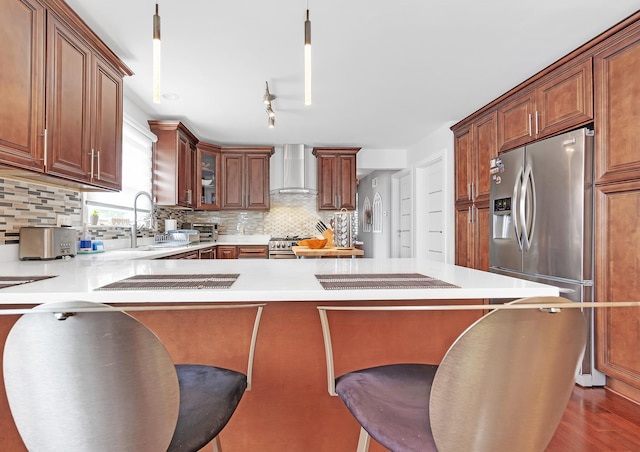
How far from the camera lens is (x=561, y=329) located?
74cm

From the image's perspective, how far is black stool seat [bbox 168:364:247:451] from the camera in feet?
2.58

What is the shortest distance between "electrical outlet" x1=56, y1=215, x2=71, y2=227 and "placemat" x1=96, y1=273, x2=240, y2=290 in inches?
68.3

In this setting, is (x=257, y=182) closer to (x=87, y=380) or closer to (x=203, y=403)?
(x=203, y=403)

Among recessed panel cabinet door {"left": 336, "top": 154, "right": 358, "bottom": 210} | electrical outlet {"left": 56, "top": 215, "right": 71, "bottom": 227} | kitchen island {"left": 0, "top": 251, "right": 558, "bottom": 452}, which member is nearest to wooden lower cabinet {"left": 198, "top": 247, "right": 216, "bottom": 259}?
electrical outlet {"left": 56, "top": 215, "right": 71, "bottom": 227}

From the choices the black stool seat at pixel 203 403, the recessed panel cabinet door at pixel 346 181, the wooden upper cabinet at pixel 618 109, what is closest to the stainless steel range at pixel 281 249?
the recessed panel cabinet door at pixel 346 181

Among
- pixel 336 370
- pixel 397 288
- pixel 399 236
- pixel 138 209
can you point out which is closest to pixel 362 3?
pixel 397 288

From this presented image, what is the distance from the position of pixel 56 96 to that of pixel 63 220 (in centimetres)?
101

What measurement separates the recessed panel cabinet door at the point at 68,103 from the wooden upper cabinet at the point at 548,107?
3.31m

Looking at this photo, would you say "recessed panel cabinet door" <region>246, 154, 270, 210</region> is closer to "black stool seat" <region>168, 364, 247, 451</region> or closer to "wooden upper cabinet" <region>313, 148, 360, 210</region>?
"wooden upper cabinet" <region>313, 148, 360, 210</region>

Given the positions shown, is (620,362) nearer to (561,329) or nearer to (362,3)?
(561,329)

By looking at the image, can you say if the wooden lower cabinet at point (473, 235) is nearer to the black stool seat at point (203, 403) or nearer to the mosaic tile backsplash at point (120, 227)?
the mosaic tile backsplash at point (120, 227)

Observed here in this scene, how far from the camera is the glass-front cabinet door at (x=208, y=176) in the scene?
17.4 feet

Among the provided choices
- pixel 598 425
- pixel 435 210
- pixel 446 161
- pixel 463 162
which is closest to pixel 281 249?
pixel 435 210

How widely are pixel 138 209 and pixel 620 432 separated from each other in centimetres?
420
